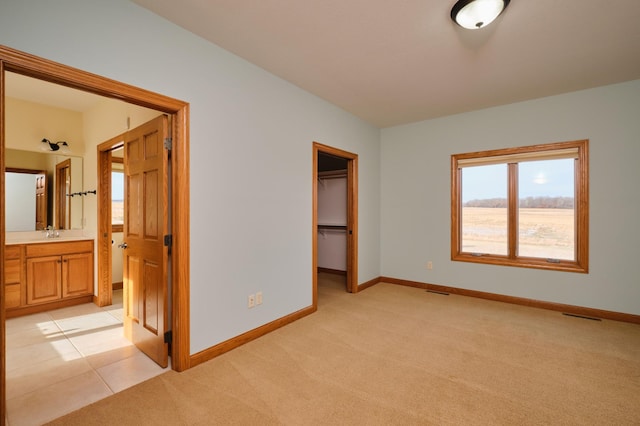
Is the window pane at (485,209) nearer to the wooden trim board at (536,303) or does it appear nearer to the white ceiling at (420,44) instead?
Answer: the wooden trim board at (536,303)

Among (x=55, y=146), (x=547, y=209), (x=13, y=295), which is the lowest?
(x=13, y=295)

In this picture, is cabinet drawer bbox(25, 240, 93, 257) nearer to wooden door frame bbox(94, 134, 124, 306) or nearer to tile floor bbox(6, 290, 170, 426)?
wooden door frame bbox(94, 134, 124, 306)

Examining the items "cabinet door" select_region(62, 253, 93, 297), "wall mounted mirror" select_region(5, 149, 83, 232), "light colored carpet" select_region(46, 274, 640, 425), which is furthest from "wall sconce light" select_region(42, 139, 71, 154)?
"light colored carpet" select_region(46, 274, 640, 425)

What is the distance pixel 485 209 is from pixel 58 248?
578 centimetres

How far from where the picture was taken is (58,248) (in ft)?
11.9

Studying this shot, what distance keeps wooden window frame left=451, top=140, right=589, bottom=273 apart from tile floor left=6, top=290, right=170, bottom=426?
13.5 ft

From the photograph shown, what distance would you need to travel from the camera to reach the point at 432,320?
3.31 m

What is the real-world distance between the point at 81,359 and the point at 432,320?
342cm

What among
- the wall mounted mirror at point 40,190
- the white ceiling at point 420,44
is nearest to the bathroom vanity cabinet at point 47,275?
the wall mounted mirror at point 40,190

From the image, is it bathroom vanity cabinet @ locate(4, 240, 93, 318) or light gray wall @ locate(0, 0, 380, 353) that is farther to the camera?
bathroom vanity cabinet @ locate(4, 240, 93, 318)

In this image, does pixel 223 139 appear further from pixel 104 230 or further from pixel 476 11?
pixel 104 230

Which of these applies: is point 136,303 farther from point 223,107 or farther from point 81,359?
point 223,107

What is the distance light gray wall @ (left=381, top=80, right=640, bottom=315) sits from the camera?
329 cm

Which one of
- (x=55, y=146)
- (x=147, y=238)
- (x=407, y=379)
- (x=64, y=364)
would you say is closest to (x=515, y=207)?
(x=407, y=379)
